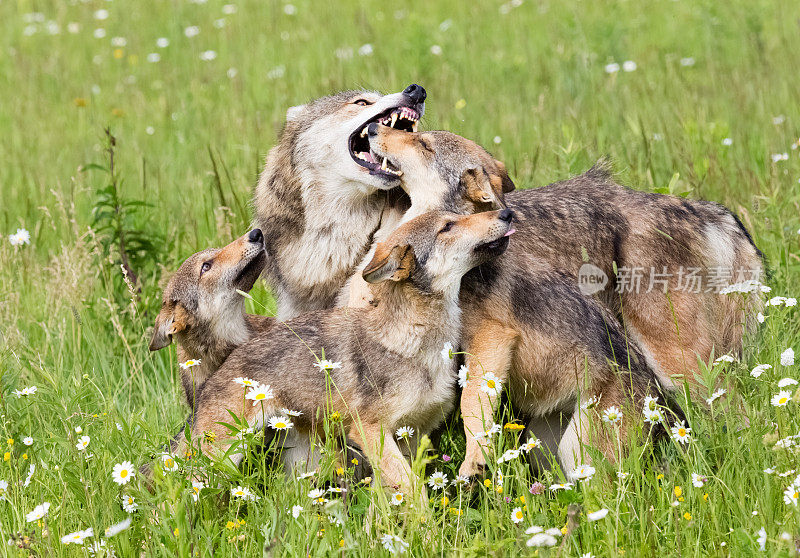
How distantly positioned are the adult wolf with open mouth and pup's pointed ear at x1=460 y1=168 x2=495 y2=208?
16.6 inches

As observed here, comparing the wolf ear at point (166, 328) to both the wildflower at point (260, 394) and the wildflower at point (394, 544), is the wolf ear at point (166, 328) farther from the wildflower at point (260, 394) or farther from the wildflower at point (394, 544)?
the wildflower at point (394, 544)

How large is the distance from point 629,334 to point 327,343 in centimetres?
147

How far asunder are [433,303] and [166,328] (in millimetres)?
1331

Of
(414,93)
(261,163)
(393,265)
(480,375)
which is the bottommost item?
(261,163)

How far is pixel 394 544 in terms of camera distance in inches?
110

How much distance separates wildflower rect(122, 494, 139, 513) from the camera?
3.06 metres

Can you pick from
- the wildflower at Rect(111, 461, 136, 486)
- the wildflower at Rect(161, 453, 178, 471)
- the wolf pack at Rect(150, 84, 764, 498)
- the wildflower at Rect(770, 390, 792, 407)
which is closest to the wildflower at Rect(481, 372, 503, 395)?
the wolf pack at Rect(150, 84, 764, 498)

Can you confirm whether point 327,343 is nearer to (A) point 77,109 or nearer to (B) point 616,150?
(B) point 616,150

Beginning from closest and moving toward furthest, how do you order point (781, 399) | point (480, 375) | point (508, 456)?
1. point (508, 456)
2. point (781, 399)
3. point (480, 375)

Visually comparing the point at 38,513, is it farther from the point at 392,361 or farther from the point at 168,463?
the point at 392,361

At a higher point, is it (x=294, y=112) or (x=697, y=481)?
(x=294, y=112)

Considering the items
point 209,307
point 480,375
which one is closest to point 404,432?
point 480,375

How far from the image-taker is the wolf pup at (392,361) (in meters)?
3.60

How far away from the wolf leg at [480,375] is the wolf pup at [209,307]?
116cm
